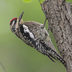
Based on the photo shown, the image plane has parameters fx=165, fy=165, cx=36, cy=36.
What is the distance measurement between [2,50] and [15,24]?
4.76m

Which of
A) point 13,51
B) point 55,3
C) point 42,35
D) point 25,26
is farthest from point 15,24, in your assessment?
point 13,51

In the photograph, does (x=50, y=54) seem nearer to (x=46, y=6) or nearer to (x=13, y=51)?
(x=46, y=6)

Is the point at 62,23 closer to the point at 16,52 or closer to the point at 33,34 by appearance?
→ the point at 33,34

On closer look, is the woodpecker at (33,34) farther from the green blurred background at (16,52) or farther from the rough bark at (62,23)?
the green blurred background at (16,52)

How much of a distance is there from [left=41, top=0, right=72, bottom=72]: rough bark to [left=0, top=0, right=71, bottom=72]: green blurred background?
14.6 feet

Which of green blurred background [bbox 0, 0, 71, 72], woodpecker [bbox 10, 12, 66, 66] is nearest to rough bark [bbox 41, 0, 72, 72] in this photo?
woodpecker [bbox 10, 12, 66, 66]

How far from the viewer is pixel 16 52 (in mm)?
8812

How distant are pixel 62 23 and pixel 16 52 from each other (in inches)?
234

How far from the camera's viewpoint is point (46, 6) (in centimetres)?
336

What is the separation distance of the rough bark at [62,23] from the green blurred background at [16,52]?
14.6 feet

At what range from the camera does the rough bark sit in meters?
3.12

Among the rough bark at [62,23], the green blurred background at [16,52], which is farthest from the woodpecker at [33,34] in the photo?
the green blurred background at [16,52]

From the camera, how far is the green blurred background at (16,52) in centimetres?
805

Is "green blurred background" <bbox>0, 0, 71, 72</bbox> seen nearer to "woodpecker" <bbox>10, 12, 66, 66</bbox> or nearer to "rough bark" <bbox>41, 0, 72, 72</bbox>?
"woodpecker" <bbox>10, 12, 66, 66</bbox>
